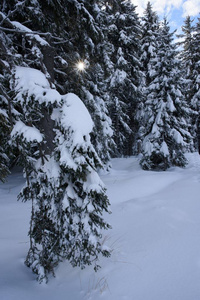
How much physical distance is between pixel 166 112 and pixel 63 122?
9289 millimetres

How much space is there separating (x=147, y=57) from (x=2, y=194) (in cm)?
1851

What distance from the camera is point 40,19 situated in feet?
14.6

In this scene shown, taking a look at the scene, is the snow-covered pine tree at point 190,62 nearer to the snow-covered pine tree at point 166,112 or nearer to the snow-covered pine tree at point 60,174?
the snow-covered pine tree at point 166,112

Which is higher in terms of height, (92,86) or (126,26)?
(126,26)

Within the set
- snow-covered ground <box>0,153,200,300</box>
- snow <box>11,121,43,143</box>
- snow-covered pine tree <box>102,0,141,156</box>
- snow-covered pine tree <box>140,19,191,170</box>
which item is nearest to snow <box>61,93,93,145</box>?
snow <box>11,121,43,143</box>

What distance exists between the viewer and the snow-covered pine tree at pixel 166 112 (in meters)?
10.6

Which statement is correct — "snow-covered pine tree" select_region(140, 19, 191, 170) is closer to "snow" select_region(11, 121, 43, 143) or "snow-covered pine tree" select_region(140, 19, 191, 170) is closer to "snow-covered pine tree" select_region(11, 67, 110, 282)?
"snow-covered pine tree" select_region(11, 67, 110, 282)

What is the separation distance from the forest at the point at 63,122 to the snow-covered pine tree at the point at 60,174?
0.01 meters

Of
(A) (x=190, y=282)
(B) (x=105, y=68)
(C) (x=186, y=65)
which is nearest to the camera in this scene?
(A) (x=190, y=282)

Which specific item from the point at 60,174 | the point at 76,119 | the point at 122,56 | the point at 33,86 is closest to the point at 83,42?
the point at 33,86

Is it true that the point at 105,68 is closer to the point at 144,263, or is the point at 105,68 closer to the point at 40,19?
the point at 40,19

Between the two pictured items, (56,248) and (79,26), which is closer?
(56,248)

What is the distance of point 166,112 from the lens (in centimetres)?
1064

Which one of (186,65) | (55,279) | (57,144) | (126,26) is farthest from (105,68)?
(186,65)
